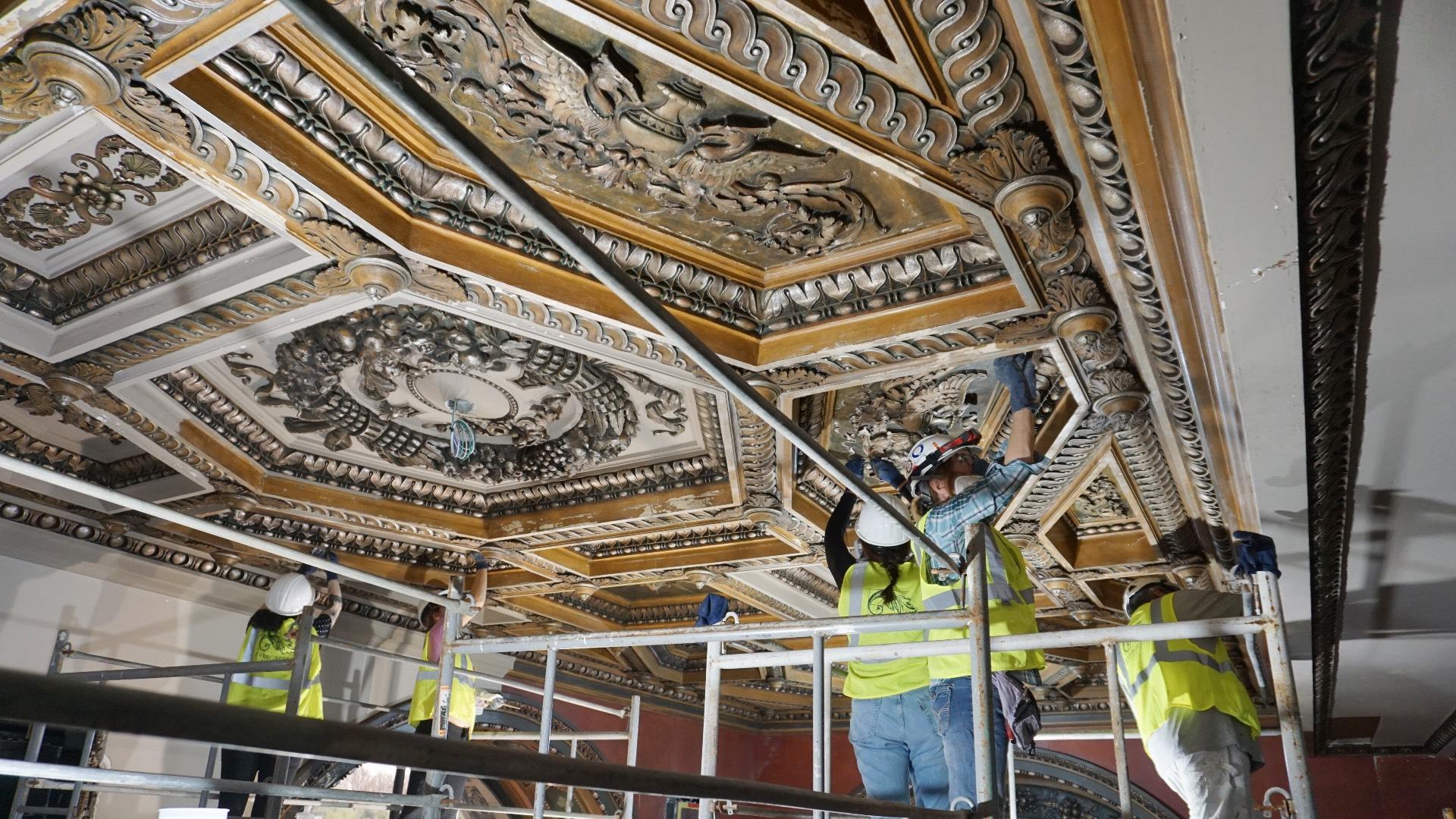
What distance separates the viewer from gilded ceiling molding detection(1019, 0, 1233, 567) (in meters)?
2.03

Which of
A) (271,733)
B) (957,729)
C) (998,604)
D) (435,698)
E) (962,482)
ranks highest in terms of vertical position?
(962,482)

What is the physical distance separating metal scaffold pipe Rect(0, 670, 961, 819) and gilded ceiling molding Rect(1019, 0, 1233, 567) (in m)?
1.79

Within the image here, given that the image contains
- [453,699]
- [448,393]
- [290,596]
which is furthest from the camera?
[453,699]

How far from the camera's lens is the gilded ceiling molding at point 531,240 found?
97.3 inches

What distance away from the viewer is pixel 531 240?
312cm

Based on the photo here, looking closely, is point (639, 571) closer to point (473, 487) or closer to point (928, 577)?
point (473, 487)

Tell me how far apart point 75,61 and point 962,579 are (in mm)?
2413

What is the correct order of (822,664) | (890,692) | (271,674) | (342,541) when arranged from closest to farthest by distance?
1. (822,664)
2. (890,692)
3. (271,674)
4. (342,541)

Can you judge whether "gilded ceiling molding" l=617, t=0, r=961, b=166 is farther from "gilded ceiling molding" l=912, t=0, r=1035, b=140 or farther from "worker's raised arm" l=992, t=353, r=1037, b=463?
"worker's raised arm" l=992, t=353, r=1037, b=463

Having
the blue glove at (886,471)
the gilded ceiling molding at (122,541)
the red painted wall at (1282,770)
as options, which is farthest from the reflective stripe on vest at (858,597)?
the red painted wall at (1282,770)

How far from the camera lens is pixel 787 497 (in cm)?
476

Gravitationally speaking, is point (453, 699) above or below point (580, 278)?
below

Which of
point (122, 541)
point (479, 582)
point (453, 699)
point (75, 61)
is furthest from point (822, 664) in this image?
point (122, 541)

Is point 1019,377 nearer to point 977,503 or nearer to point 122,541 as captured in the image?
point 977,503
